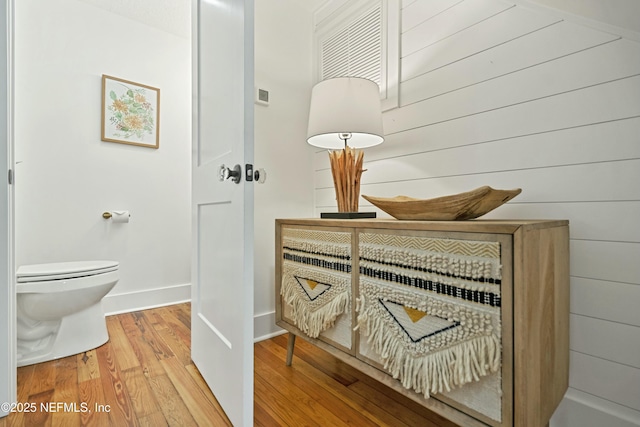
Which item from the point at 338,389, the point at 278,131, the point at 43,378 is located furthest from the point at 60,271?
the point at 338,389

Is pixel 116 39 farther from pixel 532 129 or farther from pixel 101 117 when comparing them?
pixel 532 129

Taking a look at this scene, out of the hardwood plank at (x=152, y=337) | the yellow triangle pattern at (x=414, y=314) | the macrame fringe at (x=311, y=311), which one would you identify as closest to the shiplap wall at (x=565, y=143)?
the yellow triangle pattern at (x=414, y=314)

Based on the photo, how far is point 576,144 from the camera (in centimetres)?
102

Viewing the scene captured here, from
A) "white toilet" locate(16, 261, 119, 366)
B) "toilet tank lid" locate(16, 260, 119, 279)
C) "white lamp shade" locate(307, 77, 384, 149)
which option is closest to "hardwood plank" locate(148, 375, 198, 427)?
"white toilet" locate(16, 261, 119, 366)

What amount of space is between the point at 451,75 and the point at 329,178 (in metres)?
0.86

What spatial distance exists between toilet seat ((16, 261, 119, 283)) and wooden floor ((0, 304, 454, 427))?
0.41 meters

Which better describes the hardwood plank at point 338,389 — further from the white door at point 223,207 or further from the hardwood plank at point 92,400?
the hardwood plank at point 92,400

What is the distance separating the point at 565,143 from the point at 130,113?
2624 mm

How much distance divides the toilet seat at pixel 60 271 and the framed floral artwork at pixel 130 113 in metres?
1.01

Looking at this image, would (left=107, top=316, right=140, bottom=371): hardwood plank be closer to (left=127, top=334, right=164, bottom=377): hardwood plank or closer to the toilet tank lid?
(left=127, top=334, right=164, bottom=377): hardwood plank

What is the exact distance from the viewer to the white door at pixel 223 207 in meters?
0.95

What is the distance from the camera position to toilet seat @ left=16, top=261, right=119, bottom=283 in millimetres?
1473

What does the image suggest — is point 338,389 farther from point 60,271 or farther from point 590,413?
point 60,271

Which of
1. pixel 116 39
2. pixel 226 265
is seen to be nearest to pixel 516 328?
pixel 226 265
